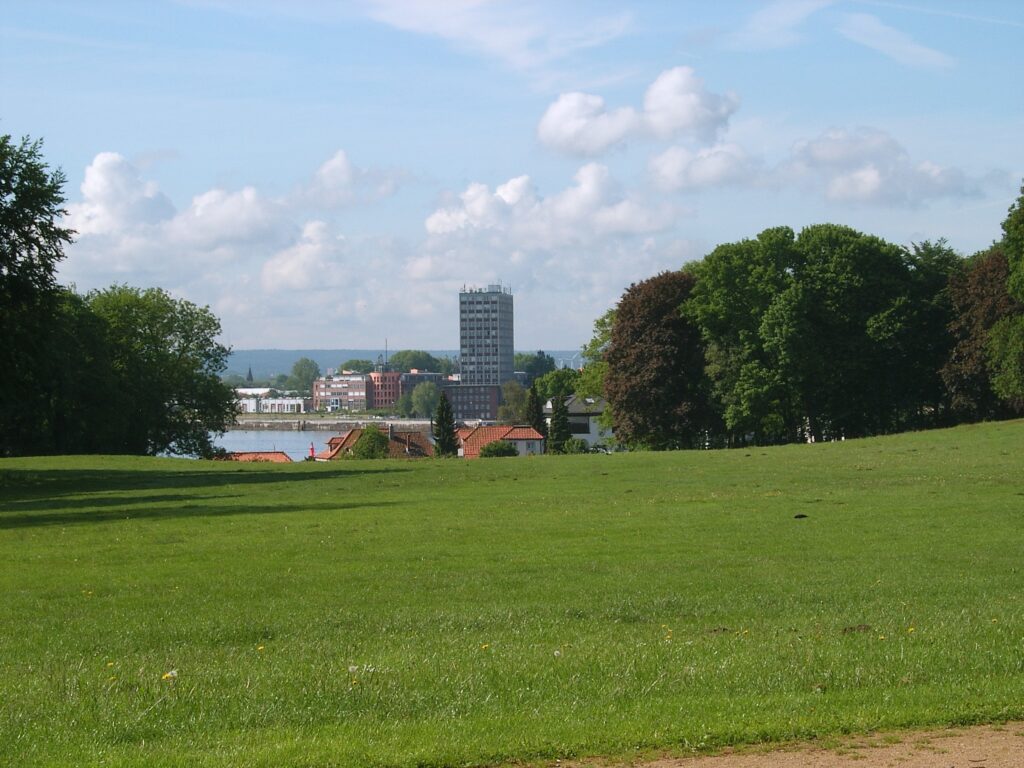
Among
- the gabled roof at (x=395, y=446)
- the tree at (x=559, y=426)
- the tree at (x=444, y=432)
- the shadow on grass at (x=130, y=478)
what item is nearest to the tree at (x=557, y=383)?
the gabled roof at (x=395, y=446)

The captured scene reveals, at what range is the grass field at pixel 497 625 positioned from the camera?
9.95 metres

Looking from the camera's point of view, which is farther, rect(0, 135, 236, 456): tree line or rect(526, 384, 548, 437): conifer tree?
rect(526, 384, 548, 437): conifer tree

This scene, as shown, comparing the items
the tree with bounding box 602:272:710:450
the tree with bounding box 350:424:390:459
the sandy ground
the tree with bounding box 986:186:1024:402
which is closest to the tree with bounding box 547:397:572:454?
the tree with bounding box 350:424:390:459

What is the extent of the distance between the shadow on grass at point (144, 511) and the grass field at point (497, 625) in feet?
0.75

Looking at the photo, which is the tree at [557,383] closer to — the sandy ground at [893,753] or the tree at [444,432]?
the tree at [444,432]

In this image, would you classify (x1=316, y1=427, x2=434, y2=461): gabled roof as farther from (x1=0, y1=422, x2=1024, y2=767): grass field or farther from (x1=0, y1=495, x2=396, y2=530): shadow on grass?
(x1=0, y1=422, x2=1024, y2=767): grass field

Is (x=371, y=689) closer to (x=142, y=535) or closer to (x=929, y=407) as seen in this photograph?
(x=142, y=535)

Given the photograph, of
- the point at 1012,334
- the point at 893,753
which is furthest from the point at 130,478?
the point at 1012,334

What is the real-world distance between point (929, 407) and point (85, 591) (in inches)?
2981

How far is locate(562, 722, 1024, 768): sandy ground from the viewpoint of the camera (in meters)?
8.96

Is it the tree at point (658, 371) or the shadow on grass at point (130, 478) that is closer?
the shadow on grass at point (130, 478)

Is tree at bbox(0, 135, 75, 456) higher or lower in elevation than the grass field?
higher

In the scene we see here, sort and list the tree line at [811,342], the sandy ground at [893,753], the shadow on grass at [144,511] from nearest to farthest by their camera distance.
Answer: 1. the sandy ground at [893,753]
2. the shadow on grass at [144,511]
3. the tree line at [811,342]

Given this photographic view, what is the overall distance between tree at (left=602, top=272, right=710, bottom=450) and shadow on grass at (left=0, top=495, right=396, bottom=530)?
1993 inches
